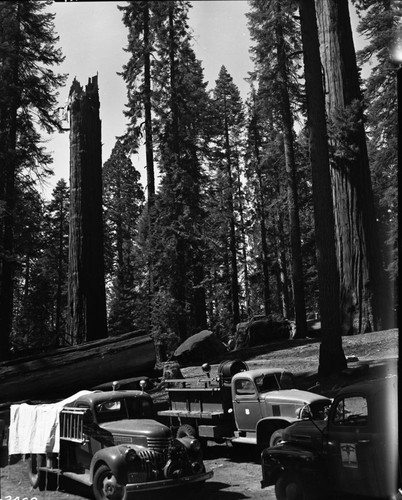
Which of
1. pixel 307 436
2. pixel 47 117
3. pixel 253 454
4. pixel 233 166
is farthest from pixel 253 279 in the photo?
pixel 307 436

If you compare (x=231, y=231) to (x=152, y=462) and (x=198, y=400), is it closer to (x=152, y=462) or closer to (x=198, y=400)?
(x=198, y=400)

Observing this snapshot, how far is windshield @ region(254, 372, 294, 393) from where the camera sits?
9.85m

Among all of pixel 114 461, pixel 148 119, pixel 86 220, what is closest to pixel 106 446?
pixel 114 461

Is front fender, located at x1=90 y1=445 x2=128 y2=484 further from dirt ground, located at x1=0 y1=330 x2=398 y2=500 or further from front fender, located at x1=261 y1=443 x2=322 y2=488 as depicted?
front fender, located at x1=261 y1=443 x2=322 y2=488

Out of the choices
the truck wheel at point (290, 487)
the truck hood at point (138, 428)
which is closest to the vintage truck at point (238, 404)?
the truck hood at point (138, 428)

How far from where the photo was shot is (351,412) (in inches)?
235

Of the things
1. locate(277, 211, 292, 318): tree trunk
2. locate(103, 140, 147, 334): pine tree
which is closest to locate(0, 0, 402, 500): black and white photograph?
locate(103, 140, 147, 334): pine tree

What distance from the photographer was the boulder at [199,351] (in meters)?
21.4

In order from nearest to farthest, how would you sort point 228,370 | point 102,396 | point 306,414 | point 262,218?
point 306,414, point 102,396, point 228,370, point 262,218

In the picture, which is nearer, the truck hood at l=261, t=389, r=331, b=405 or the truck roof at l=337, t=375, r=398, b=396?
the truck roof at l=337, t=375, r=398, b=396

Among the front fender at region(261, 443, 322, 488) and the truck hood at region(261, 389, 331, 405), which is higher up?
the truck hood at region(261, 389, 331, 405)

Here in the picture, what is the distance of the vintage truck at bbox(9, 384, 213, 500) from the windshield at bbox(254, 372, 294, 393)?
232 cm

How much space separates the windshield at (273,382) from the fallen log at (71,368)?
3948mm

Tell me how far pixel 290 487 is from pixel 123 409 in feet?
11.1
